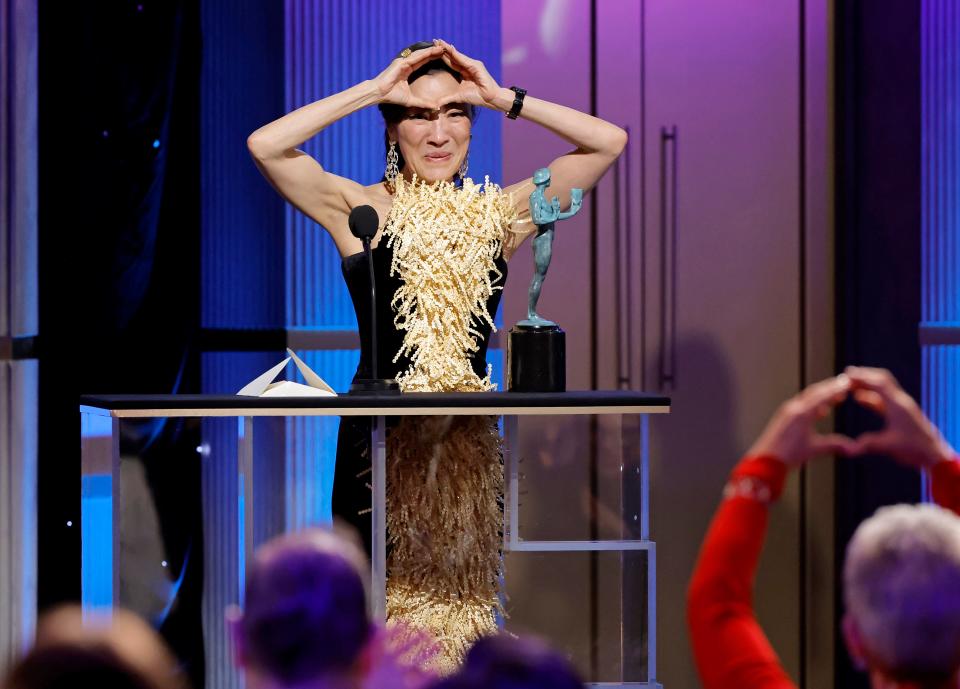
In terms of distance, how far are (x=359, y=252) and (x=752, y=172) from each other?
65.6 inches

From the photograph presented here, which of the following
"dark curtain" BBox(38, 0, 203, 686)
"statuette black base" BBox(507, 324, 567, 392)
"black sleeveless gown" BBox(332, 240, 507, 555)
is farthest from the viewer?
"dark curtain" BBox(38, 0, 203, 686)

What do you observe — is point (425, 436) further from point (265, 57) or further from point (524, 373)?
point (265, 57)

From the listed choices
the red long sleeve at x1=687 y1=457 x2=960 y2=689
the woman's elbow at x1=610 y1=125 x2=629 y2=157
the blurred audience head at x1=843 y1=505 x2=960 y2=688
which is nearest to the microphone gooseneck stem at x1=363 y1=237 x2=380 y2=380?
the woman's elbow at x1=610 y1=125 x2=629 y2=157

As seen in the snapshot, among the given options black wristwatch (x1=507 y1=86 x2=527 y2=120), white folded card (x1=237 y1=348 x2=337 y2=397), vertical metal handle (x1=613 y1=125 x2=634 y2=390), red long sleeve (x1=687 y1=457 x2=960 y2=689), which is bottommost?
red long sleeve (x1=687 y1=457 x2=960 y2=689)

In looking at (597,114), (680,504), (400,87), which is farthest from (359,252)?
(680,504)

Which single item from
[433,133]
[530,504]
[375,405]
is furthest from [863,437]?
[433,133]

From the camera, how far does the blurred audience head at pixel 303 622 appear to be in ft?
3.57

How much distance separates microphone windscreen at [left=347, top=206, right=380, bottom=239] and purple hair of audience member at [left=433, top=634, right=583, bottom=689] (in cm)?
161

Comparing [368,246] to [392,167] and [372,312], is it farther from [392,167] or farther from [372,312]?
[392,167]

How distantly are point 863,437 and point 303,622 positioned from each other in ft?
2.09

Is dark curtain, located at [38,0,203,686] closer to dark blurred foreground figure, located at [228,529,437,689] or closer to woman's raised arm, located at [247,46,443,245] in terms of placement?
woman's raised arm, located at [247,46,443,245]

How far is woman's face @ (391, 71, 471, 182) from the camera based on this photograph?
→ 2.93 metres

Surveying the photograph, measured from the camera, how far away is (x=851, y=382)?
1320 mm

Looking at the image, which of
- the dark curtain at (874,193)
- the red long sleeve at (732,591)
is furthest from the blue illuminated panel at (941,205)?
the red long sleeve at (732,591)
